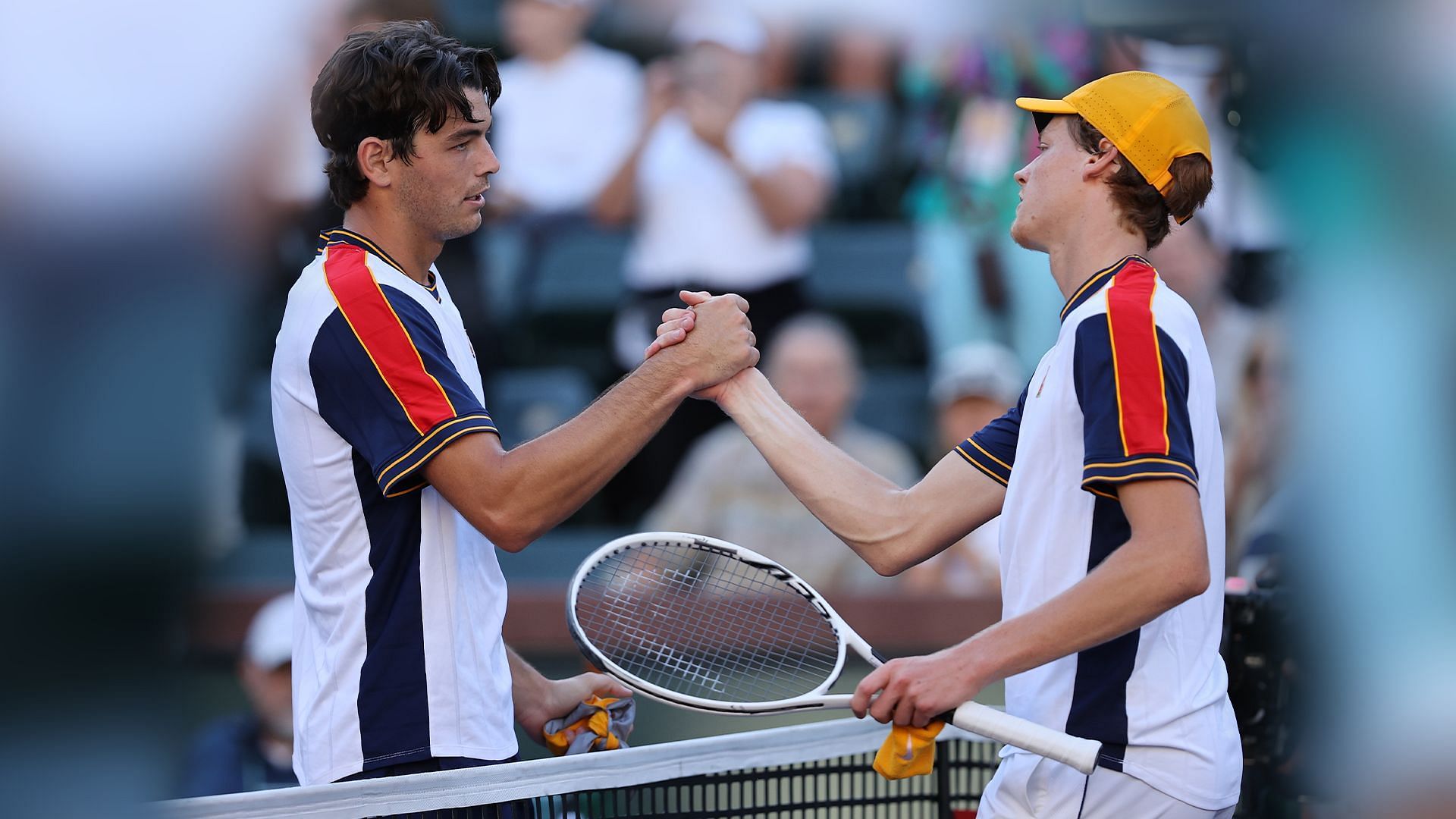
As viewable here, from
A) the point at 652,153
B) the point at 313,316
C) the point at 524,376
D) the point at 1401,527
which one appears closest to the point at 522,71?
the point at 652,153

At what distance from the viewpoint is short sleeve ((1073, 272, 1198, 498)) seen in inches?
72.9

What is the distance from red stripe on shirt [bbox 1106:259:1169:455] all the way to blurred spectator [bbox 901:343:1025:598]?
2479 millimetres

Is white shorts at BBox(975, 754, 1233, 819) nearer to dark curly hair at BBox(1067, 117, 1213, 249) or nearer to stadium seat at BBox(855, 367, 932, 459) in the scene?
dark curly hair at BBox(1067, 117, 1213, 249)

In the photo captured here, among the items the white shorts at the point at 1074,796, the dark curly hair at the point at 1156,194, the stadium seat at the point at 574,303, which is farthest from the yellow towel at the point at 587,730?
the stadium seat at the point at 574,303

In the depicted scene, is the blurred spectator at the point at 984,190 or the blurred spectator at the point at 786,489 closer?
the blurred spectator at the point at 786,489

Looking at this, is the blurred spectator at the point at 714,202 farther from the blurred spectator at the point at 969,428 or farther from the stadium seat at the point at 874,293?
the stadium seat at the point at 874,293

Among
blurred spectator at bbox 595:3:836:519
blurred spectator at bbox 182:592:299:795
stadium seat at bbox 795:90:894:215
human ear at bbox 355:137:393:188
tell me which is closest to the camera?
human ear at bbox 355:137:393:188

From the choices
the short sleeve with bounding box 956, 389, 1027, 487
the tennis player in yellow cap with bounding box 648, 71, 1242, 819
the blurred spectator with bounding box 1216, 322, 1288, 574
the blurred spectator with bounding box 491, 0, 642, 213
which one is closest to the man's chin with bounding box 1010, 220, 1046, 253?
the tennis player in yellow cap with bounding box 648, 71, 1242, 819

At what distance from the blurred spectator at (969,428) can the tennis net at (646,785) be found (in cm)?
195

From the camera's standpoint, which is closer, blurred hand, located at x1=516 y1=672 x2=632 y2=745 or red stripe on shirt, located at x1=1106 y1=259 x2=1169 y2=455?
red stripe on shirt, located at x1=1106 y1=259 x2=1169 y2=455

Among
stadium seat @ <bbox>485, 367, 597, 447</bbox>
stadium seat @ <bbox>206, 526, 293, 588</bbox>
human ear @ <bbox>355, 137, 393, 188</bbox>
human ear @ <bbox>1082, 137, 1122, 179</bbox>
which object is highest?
human ear @ <bbox>355, 137, 393, 188</bbox>

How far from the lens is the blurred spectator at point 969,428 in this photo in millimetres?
4641

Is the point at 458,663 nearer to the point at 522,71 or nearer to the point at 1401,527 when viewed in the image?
the point at 1401,527

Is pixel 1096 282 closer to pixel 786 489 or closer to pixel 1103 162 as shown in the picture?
pixel 1103 162
